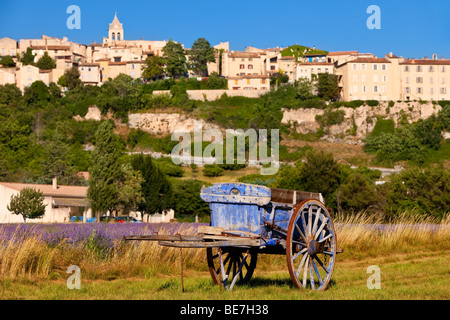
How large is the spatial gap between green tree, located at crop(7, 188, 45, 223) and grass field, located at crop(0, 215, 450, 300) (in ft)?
114

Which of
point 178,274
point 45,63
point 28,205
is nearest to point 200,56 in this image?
point 45,63

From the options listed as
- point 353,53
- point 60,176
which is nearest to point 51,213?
point 60,176

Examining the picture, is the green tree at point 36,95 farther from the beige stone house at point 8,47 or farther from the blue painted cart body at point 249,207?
the blue painted cart body at point 249,207

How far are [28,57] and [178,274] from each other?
10722 cm

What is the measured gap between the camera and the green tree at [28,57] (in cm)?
11100

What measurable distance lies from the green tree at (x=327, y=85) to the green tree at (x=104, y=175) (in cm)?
5222

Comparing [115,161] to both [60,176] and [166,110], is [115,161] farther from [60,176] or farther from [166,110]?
[166,110]

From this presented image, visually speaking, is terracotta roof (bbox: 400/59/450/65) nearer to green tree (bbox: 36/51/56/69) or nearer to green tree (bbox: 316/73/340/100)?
green tree (bbox: 316/73/340/100)

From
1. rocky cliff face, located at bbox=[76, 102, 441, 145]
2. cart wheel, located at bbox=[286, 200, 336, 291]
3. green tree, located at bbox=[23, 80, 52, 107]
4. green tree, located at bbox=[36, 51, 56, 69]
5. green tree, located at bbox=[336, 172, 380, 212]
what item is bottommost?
green tree, located at bbox=[336, 172, 380, 212]

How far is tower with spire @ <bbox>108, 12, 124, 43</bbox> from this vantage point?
148000mm

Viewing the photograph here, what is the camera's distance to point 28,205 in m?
46.4

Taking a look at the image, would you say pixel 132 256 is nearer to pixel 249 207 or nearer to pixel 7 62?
pixel 249 207

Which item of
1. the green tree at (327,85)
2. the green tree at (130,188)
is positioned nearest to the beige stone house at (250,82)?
the green tree at (327,85)

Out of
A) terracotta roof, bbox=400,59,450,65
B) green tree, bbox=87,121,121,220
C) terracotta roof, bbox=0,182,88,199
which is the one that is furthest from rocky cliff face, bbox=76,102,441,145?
green tree, bbox=87,121,121,220
